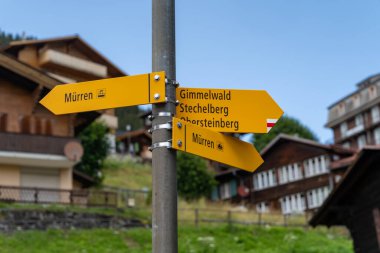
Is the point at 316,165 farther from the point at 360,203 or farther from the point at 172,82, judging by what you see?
the point at 172,82

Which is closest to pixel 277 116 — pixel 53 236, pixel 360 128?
pixel 53 236

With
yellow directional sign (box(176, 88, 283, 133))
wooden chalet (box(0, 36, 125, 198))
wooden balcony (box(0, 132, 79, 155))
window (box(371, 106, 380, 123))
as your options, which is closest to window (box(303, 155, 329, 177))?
wooden chalet (box(0, 36, 125, 198))

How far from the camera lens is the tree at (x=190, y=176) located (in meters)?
48.3

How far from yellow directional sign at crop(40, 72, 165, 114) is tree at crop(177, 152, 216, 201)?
42.3 meters

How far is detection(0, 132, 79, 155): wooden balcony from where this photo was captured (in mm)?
34156

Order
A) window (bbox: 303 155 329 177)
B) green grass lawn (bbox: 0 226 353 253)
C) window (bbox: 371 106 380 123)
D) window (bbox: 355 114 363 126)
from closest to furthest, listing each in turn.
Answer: green grass lawn (bbox: 0 226 353 253) → window (bbox: 303 155 329 177) → window (bbox: 371 106 380 123) → window (bbox: 355 114 363 126)

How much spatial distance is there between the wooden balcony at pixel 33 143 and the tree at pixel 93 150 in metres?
7.23

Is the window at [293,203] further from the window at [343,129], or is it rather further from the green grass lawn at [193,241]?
the window at [343,129]

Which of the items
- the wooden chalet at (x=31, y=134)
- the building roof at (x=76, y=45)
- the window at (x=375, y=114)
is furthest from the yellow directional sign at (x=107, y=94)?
the window at (x=375, y=114)

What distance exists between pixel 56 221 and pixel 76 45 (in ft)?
103

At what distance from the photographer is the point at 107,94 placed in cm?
562

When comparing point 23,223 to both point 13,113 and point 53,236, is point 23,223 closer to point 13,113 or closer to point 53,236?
point 53,236

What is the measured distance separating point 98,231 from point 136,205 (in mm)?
8059

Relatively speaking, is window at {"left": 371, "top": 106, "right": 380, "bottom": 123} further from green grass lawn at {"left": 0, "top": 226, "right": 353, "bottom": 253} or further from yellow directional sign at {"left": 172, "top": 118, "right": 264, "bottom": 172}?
yellow directional sign at {"left": 172, "top": 118, "right": 264, "bottom": 172}
